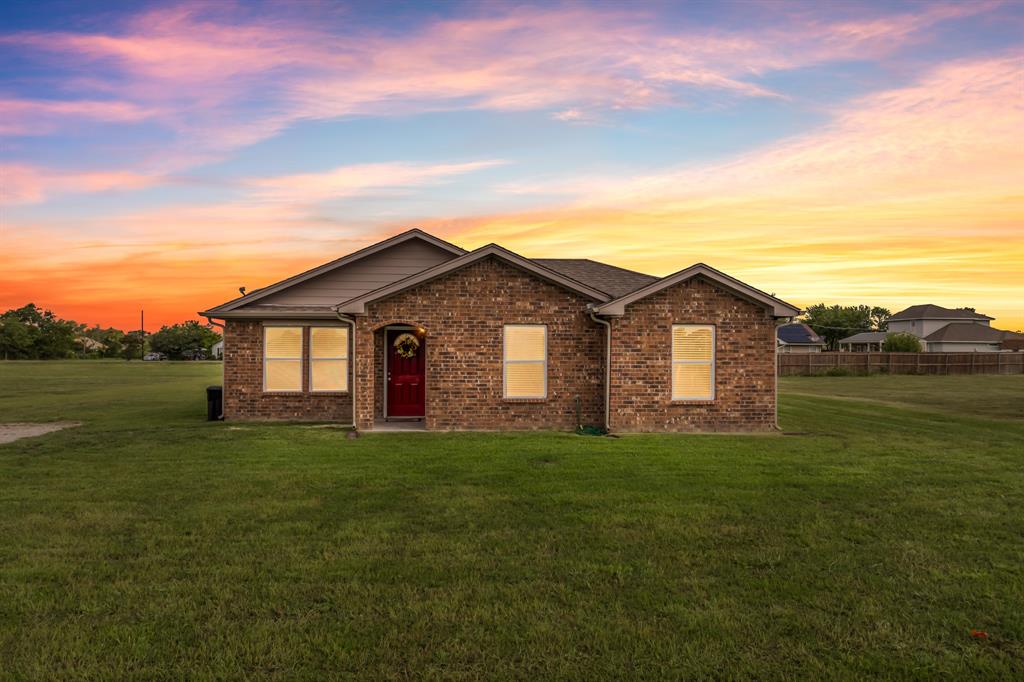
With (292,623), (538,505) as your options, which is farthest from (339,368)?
(292,623)

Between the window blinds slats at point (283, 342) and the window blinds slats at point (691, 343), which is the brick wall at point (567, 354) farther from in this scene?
the window blinds slats at point (283, 342)

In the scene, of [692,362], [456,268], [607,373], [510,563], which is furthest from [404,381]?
[510,563]

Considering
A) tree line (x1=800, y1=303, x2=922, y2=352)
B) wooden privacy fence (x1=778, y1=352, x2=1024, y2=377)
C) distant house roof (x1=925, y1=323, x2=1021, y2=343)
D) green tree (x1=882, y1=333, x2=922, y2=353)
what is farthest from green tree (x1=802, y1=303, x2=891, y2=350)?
wooden privacy fence (x1=778, y1=352, x2=1024, y2=377)

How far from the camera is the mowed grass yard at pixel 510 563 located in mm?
4645

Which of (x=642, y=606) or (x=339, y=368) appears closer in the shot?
(x=642, y=606)

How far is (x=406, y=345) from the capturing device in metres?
17.6

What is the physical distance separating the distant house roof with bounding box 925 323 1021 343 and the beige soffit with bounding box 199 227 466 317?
78522 millimetres

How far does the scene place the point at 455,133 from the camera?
814 inches

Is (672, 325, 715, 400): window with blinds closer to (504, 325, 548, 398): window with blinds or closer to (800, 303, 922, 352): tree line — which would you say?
(504, 325, 548, 398): window with blinds

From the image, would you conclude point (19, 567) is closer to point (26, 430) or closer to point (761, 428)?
point (26, 430)

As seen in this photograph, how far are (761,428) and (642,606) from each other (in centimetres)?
1155

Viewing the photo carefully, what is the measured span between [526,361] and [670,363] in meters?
3.40

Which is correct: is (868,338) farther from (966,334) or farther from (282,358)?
(282,358)

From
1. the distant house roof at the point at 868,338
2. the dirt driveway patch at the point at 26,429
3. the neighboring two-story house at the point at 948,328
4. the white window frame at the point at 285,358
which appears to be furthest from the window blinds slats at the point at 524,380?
the distant house roof at the point at 868,338
